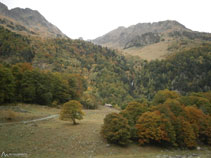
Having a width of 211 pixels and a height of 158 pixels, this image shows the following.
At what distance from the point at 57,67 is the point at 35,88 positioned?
90677 mm

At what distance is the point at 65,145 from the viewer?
35125mm

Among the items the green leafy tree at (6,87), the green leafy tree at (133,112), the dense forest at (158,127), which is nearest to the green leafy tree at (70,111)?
the dense forest at (158,127)

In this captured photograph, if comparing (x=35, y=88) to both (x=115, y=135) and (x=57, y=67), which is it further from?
(x=57, y=67)

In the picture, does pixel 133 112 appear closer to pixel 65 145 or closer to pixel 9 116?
pixel 65 145

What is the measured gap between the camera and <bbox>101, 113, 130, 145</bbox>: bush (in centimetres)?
3797

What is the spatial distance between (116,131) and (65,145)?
12.0 m

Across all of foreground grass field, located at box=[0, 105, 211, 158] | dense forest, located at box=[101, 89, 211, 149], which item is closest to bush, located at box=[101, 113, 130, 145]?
dense forest, located at box=[101, 89, 211, 149]

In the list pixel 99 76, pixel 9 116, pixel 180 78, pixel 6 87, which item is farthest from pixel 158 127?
pixel 180 78

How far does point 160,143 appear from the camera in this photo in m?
44.0

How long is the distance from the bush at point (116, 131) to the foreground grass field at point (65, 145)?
5.04ft

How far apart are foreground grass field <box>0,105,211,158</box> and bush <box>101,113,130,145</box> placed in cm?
154

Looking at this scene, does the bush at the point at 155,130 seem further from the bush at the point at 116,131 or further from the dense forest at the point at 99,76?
the dense forest at the point at 99,76

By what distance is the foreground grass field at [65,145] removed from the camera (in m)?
31.6

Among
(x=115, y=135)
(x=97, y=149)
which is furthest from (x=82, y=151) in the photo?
(x=115, y=135)
